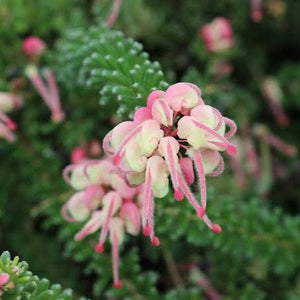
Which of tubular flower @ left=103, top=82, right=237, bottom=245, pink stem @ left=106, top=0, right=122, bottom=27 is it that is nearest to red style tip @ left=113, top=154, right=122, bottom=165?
tubular flower @ left=103, top=82, right=237, bottom=245

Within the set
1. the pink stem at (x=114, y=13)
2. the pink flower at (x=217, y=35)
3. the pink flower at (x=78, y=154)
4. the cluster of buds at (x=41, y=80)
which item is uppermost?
the pink stem at (x=114, y=13)

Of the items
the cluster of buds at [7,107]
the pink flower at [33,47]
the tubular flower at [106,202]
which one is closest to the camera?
the tubular flower at [106,202]

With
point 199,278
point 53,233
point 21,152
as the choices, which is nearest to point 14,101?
point 21,152

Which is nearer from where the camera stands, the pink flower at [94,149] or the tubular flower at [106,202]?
the tubular flower at [106,202]

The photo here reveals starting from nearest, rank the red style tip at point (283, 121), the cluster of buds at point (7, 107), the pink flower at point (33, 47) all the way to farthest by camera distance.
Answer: the cluster of buds at point (7, 107), the pink flower at point (33, 47), the red style tip at point (283, 121)

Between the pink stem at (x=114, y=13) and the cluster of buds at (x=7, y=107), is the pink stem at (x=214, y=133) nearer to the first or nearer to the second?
the cluster of buds at (x=7, y=107)

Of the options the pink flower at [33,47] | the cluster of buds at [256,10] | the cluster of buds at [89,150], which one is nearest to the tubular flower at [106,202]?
the cluster of buds at [89,150]

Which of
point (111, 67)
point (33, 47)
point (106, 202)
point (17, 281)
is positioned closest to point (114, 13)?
point (33, 47)
